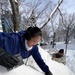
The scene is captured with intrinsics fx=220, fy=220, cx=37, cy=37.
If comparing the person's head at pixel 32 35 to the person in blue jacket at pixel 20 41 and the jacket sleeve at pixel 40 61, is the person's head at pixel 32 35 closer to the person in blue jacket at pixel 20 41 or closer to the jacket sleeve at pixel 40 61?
the person in blue jacket at pixel 20 41

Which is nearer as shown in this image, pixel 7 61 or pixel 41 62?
pixel 7 61

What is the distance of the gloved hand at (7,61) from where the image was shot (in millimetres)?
2315

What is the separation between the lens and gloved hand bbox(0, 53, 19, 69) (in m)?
2.32

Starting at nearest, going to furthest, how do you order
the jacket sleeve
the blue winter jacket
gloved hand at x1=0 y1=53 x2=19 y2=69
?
gloved hand at x1=0 y1=53 x2=19 y2=69 < the blue winter jacket < the jacket sleeve

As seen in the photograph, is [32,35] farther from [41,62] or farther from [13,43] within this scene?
[41,62]

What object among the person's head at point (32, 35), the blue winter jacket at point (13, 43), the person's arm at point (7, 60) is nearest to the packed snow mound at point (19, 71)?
the person's arm at point (7, 60)

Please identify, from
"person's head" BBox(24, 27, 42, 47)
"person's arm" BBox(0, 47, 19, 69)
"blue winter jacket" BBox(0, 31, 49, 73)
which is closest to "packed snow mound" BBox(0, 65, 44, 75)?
"person's arm" BBox(0, 47, 19, 69)

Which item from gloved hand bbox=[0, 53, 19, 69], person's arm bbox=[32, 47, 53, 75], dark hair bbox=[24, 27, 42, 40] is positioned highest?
dark hair bbox=[24, 27, 42, 40]

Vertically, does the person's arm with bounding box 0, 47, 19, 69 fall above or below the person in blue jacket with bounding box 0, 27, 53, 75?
below

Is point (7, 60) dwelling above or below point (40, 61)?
above

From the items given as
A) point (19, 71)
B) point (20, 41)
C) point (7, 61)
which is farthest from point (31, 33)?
point (7, 61)

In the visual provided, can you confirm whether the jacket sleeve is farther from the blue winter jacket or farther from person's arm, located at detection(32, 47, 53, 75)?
the blue winter jacket

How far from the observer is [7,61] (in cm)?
233

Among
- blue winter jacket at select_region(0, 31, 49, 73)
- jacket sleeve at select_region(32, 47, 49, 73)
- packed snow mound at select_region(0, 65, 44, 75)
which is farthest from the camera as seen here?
jacket sleeve at select_region(32, 47, 49, 73)
